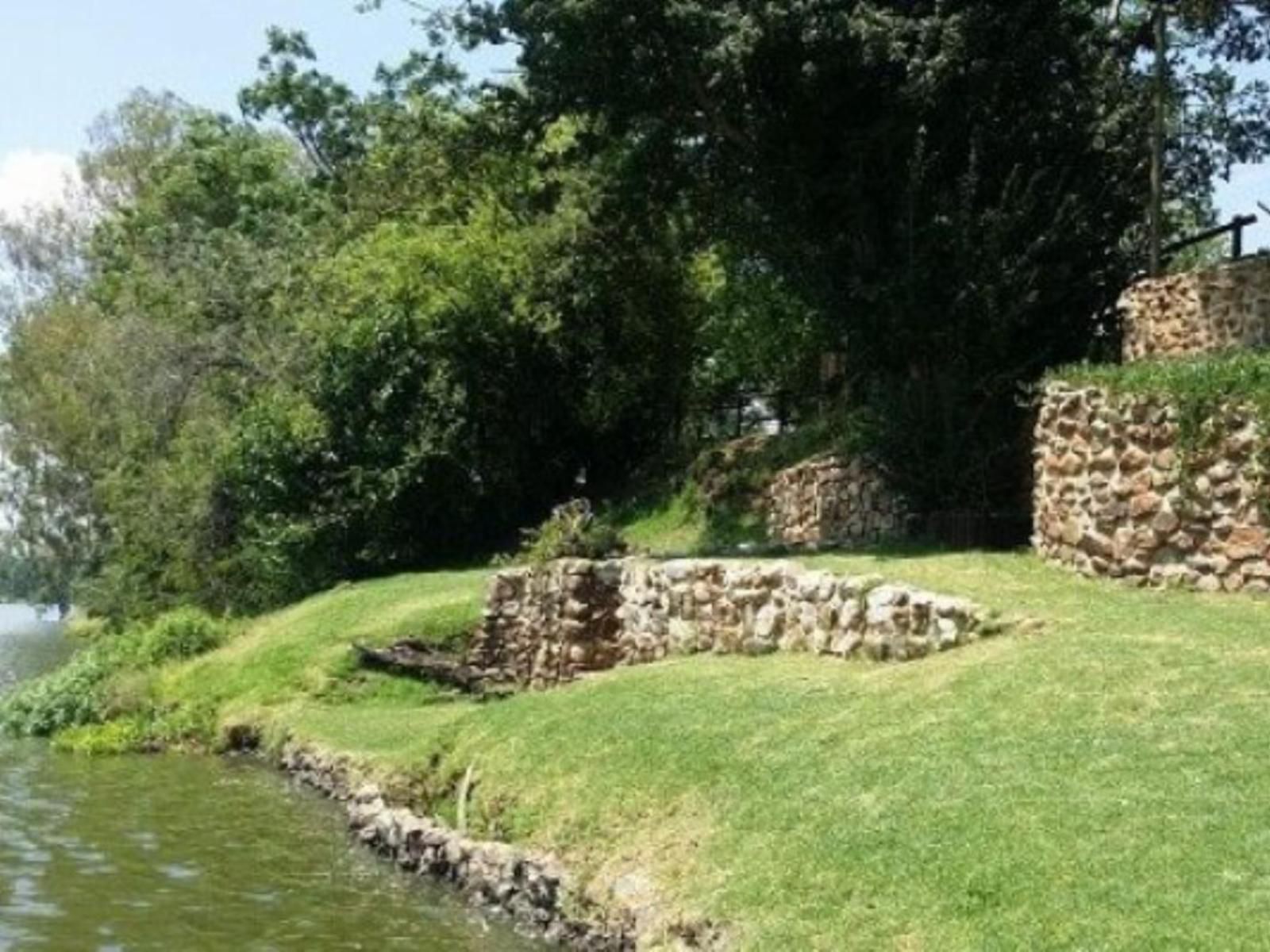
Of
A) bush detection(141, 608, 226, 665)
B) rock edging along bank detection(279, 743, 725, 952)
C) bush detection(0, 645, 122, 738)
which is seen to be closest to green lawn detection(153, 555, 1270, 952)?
rock edging along bank detection(279, 743, 725, 952)

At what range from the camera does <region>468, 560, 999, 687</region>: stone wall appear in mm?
13984

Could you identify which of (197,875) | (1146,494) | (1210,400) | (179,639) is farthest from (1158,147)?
(179,639)

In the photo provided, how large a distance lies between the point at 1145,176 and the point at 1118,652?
11.8 m

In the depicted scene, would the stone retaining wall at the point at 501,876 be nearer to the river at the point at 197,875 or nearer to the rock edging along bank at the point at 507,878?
the rock edging along bank at the point at 507,878

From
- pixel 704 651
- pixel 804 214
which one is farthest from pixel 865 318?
pixel 704 651

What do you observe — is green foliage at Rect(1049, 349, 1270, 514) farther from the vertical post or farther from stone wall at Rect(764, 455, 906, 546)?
stone wall at Rect(764, 455, 906, 546)

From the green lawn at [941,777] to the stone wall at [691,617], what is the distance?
485 mm

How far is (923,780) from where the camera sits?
980 centimetres

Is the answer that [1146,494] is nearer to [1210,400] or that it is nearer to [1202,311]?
[1210,400]

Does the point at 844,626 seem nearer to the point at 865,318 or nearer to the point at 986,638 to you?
the point at 986,638

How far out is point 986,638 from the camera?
13.2m

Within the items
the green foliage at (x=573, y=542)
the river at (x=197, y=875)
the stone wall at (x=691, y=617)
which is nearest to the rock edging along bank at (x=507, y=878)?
the river at (x=197, y=875)

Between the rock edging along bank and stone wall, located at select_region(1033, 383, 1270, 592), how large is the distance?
661 cm

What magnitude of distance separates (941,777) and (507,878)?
12.8 feet
